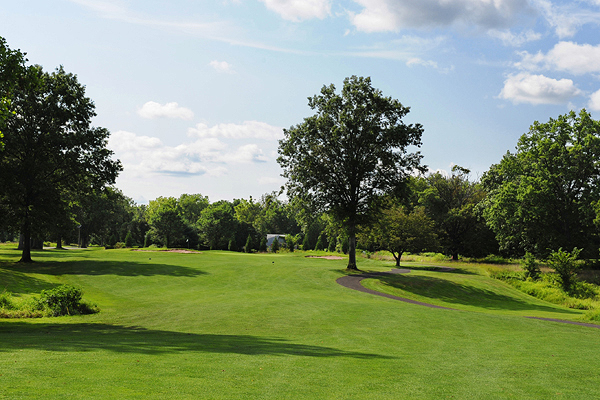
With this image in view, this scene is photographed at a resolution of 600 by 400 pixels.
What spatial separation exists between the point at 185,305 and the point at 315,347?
10.8m

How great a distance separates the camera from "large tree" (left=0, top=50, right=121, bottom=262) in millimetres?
34438

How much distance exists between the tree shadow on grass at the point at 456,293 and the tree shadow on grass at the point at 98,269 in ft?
52.0

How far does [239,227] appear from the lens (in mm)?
84188

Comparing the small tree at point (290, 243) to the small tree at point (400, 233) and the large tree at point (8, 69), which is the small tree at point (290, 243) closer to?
the small tree at point (400, 233)

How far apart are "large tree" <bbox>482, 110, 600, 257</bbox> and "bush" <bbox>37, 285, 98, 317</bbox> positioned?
4491 cm

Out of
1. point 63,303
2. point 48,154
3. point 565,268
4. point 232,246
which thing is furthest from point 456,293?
point 232,246

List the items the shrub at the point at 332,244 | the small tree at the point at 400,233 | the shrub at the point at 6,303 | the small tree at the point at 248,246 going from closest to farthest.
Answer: the shrub at the point at 6,303 → the small tree at the point at 400,233 → the shrub at the point at 332,244 → the small tree at the point at 248,246

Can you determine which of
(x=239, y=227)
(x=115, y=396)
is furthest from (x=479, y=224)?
(x=115, y=396)

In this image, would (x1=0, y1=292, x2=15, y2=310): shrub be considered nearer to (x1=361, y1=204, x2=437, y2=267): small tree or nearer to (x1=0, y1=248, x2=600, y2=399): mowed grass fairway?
(x1=0, y1=248, x2=600, y2=399): mowed grass fairway

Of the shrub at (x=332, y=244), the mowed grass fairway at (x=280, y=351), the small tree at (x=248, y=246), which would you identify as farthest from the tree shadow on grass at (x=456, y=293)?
the small tree at (x=248, y=246)

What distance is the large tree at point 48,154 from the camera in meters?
34.4

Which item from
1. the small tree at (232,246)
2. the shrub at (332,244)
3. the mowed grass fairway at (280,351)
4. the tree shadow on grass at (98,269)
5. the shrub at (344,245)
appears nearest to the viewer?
the mowed grass fairway at (280,351)

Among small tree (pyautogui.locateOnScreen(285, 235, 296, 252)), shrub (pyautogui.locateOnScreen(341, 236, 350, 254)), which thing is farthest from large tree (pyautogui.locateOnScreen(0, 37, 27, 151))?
small tree (pyautogui.locateOnScreen(285, 235, 296, 252))

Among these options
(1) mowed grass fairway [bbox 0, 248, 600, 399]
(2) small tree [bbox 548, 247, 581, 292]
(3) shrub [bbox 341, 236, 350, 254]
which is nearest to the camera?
(1) mowed grass fairway [bbox 0, 248, 600, 399]
